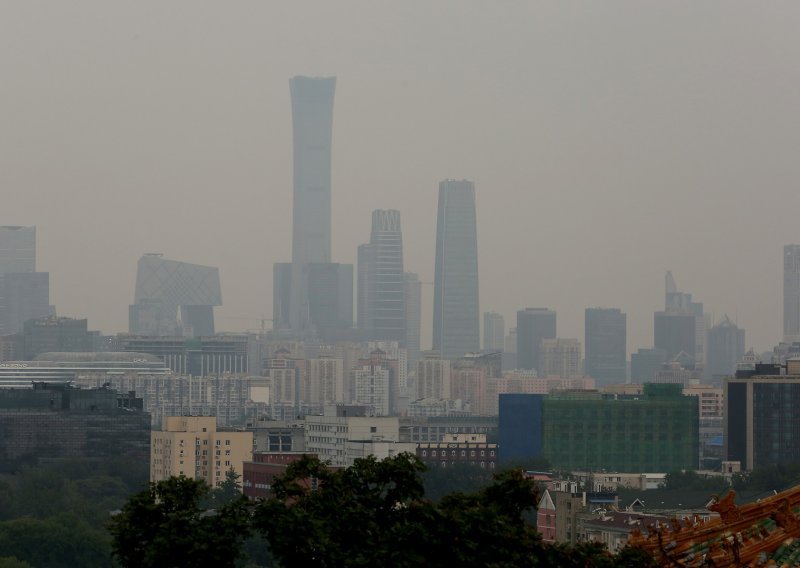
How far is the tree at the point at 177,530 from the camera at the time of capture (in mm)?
14125

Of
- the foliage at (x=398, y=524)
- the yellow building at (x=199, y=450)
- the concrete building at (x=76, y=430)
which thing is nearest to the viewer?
the foliage at (x=398, y=524)

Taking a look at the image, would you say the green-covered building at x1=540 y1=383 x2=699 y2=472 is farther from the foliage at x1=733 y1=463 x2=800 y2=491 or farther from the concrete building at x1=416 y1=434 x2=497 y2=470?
the foliage at x1=733 y1=463 x2=800 y2=491

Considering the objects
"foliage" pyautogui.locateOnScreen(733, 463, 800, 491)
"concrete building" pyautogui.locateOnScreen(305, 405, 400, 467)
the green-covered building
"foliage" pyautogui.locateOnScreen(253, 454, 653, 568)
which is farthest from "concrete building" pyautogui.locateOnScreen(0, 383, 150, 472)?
"foliage" pyautogui.locateOnScreen(253, 454, 653, 568)

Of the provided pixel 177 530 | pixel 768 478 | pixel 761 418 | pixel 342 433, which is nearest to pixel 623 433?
pixel 761 418

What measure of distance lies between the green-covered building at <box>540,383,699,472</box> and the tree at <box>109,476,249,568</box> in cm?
9729

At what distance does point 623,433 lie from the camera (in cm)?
11525

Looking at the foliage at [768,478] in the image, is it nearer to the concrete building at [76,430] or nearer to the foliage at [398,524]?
the concrete building at [76,430]

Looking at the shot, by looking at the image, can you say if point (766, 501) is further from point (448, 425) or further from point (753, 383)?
point (448, 425)

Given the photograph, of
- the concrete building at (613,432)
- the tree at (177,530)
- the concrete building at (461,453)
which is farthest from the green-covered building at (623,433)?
the tree at (177,530)

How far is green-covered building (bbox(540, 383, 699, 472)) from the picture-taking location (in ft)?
372

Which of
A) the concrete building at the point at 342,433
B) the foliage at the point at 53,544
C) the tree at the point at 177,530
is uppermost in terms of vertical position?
the tree at the point at 177,530

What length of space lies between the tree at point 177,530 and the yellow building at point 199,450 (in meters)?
82.9

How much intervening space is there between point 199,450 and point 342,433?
10620 mm

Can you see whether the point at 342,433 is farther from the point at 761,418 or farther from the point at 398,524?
the point at 398,524
